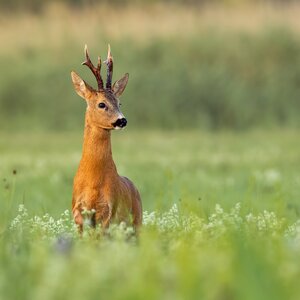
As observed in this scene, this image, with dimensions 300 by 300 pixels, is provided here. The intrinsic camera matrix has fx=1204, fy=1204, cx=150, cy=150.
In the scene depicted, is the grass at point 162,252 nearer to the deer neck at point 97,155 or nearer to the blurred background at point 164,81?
the deer neck at point 97,155

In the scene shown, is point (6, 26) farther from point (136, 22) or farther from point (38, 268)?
point (38, 268)

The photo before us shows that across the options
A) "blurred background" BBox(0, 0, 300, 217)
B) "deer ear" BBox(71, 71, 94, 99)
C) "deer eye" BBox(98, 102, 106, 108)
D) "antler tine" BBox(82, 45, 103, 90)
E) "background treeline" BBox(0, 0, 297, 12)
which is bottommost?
"deer eye" BBox(98, 102, 106, 108)

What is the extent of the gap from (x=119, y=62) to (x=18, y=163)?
8229 mm

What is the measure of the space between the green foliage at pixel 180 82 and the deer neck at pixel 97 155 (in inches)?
581

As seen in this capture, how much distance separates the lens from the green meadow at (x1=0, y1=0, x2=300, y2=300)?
3.35 meters

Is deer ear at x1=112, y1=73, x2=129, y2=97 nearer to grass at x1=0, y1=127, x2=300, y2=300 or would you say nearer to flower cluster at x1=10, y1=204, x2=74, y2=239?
grass at x1=0, y1=127, x2=300, y2=300

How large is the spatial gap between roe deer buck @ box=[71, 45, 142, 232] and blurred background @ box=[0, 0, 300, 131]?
48.2 feet

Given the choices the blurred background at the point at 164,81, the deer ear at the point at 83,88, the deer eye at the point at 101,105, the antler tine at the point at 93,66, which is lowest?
the deer eye at the point at 101,105

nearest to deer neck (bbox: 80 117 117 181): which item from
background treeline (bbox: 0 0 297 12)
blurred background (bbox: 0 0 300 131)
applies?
blurred background (bbox: 0 0 300 131)

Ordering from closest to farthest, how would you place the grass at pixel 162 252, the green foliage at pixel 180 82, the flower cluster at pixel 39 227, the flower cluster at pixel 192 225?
the grass at pixel 162 252 → the flower cluster at pixel 192 225 → the flower cluster at pixel 39 227 → the green foliage at pixel 180 82

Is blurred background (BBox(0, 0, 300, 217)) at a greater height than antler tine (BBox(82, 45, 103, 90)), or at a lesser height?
greater

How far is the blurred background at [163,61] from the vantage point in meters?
21.2

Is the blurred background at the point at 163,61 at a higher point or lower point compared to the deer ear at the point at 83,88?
higher

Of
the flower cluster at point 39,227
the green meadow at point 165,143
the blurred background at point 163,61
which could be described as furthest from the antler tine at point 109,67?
the blurred background at point 163,61
